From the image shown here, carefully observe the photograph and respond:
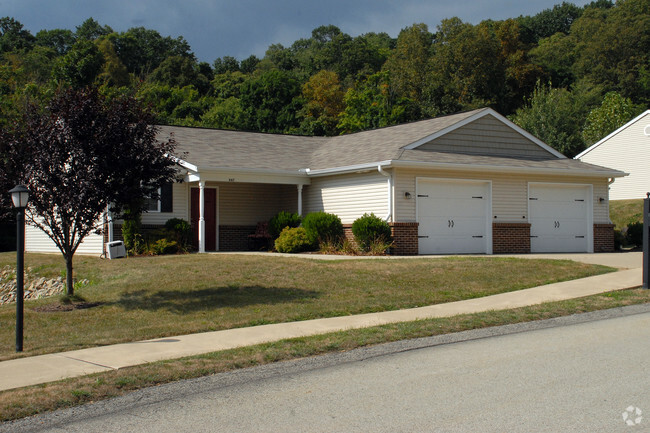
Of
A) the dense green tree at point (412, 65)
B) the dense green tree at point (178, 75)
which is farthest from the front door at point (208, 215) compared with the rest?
the dense green tree at point (178, 75)

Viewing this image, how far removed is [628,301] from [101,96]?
1122 cm

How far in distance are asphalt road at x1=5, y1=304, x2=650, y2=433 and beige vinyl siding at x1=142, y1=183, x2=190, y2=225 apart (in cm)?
1461

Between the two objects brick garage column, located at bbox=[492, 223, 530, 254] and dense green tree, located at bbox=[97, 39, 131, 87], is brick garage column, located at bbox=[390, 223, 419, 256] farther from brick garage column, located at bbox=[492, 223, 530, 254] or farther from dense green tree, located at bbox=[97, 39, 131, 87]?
dense green tree, located at bbox=[97, 39, 131, 87]

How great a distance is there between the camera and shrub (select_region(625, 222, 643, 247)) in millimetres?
24812

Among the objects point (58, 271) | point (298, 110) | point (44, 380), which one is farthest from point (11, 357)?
point (298, 110)

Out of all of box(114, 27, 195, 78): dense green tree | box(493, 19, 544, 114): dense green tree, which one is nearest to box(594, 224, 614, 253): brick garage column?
box(493, 19, 544, 114): dense green tree

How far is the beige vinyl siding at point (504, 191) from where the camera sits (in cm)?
2022

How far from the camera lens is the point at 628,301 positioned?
12320 millimetres

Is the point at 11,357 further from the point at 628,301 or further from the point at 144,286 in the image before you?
the point at 628,301

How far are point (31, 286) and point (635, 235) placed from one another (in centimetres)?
2108

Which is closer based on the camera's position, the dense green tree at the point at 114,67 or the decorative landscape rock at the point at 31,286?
the decorative landscape rock at the point at 31,286

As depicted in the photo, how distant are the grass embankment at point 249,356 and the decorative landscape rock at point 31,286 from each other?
31.8 ft

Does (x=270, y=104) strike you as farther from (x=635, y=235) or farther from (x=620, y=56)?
(x=620, y=56)

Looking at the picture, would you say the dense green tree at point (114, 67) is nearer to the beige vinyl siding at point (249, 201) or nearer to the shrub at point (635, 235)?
the beige vinyl siding at point (249, 201)
